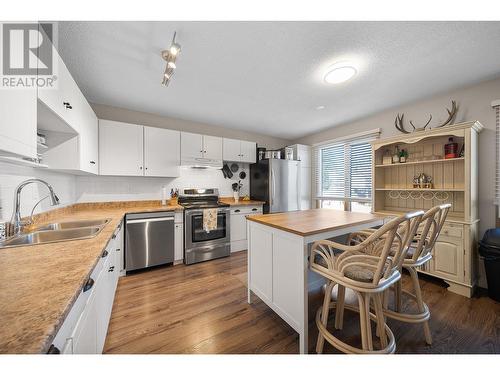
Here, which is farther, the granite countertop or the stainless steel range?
the stainless steel range

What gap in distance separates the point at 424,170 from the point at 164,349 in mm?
3564

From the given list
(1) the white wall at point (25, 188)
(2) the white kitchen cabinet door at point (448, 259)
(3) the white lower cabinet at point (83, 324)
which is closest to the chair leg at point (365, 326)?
(3) the white lower cabinet at point (83, 324)

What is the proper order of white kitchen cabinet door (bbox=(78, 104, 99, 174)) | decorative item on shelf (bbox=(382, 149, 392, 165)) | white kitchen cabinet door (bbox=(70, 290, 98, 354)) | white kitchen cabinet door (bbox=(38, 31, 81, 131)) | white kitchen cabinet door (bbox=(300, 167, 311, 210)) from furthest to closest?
white kitchen cabinet door (bbox=(300, 167, 311, 210)) → decorative item on shelf (bbox=(382, 149, 392, 165)) → white kitchen cabinet door (bbox=(78, 104, 99, 174)) → white kitchen cabinet door (bbox=(38, 31, 81, 131)) → white kitchen cabinet door (bbox=(70, 290, 98, 354))

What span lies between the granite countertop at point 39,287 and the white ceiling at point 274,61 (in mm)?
1546

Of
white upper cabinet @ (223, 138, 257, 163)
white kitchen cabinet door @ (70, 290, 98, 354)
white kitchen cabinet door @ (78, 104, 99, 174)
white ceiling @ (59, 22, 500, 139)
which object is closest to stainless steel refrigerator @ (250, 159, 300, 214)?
white upper cabinet @ (223, 138, 257, 163)

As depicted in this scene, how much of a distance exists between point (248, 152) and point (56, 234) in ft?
9.78

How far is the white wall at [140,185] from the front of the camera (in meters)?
2.77

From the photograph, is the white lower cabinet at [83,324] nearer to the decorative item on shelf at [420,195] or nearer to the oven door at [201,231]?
the oven door at [201,231]

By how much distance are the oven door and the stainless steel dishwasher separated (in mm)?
226

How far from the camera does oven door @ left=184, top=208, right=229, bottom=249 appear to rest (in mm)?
2898

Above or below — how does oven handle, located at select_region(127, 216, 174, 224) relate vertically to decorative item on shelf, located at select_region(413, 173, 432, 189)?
below

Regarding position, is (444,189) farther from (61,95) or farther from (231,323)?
(61,95)

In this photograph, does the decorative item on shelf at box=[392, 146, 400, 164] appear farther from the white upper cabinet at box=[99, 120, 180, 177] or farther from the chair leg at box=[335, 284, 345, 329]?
the white upper cabinet at box=[99, 120, 180, 177]

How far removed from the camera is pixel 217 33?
1462mm
